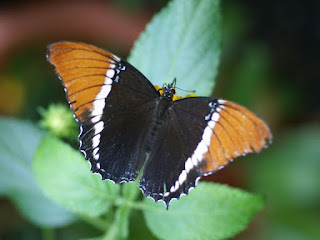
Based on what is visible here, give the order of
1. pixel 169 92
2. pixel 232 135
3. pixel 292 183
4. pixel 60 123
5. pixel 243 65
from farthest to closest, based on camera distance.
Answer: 1. pixel 243 65
2. pixel 292 183
3. pixel 60 123
4. pixel 169 92
5. pixel 232 135

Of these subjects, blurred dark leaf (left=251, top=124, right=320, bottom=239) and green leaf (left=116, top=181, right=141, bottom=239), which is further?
blurred dark leaf (left=251, top=124, right=320, bottom=239)

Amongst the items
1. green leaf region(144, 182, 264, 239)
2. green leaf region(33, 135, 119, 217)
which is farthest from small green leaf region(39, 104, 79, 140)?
green leaf region(144, 182, 264, 239)

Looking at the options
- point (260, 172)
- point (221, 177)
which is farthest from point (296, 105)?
point (221, 177)

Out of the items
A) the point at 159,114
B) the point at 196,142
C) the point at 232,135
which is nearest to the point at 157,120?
the point at 159,114

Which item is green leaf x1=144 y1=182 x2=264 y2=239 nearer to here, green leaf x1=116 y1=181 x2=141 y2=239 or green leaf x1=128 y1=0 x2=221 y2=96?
green leaf x1=116 y1=181 x2=141 y2=239

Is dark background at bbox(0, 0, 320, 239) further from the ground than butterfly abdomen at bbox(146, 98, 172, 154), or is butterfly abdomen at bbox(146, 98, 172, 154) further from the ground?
dark background at bbox(0, 0, 320, 239)

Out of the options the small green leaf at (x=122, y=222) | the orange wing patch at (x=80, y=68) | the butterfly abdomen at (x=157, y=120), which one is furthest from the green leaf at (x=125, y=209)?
the orange wing patch at (x=80, y=68)

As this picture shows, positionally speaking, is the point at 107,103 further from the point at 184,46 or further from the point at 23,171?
the point at 23,171

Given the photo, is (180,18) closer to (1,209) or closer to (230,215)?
(230,215)
